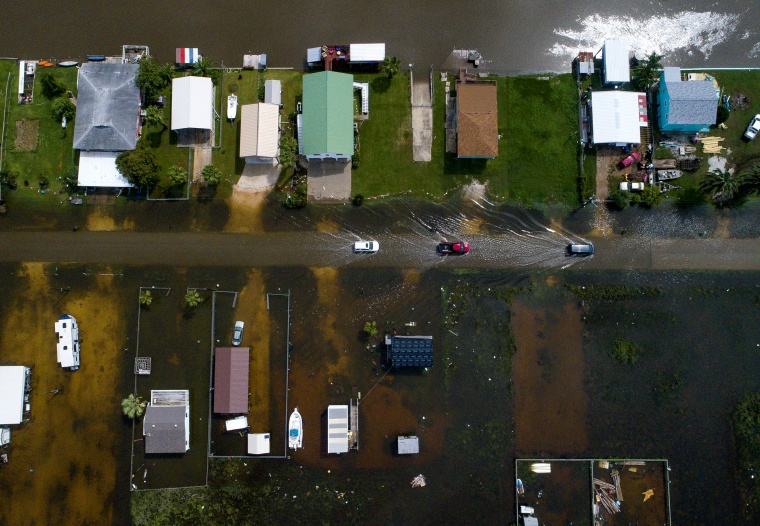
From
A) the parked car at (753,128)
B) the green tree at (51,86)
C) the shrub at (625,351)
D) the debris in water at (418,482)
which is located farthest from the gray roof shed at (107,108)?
the parked car at (753,128)

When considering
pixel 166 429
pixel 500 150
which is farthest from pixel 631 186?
pixel 166 429

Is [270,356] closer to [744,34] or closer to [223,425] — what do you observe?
[223,425]

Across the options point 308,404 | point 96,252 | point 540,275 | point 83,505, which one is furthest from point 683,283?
point 83,505

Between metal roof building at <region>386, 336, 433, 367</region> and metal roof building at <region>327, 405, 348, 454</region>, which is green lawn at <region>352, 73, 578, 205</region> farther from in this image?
metal roof building at <region>327, 405, 348, 454</region>

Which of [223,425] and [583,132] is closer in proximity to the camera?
[223,425]

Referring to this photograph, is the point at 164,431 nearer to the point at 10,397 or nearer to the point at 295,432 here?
the point at 295,432

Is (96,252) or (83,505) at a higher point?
(96,252)

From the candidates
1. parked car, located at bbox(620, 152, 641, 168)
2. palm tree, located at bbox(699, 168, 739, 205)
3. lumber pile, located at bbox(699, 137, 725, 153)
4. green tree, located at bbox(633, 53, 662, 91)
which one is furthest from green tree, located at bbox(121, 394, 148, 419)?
lumber pile, located at bbox(699, 137, 725, 153)
